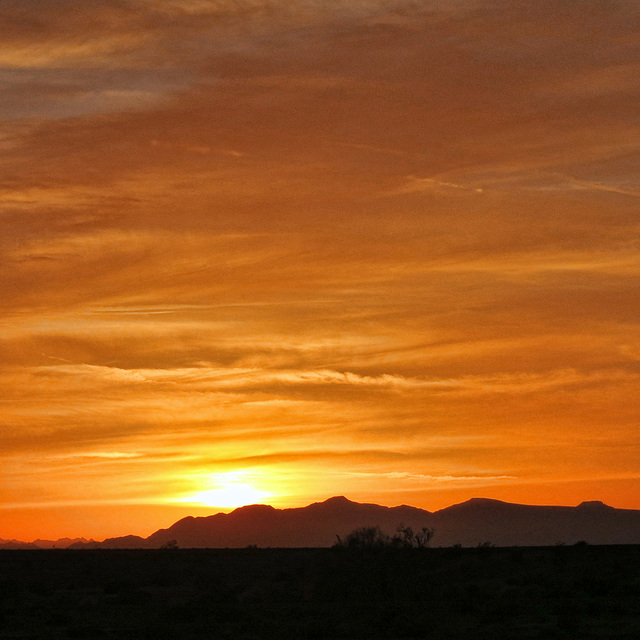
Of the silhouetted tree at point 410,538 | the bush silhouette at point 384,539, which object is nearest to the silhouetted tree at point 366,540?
the bush silhouette at point 384,539

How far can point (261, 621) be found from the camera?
36125mm

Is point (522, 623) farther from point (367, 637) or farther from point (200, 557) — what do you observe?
point (200, 557)

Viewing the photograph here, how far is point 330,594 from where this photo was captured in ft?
142

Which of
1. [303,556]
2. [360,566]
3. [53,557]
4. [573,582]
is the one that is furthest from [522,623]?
[53,557]

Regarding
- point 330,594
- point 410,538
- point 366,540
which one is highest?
point 410,538

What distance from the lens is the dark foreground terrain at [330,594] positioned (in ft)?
113

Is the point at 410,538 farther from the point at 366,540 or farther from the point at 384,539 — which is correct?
the point at 366,540

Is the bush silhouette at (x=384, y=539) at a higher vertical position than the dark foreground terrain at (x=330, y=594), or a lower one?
higher

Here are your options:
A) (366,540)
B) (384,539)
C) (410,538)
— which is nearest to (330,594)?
(366,540)

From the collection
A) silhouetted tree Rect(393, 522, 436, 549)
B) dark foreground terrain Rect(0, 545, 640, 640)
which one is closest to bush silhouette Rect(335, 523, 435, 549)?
silhouetted tree Rect(393, 522, 436, 549)

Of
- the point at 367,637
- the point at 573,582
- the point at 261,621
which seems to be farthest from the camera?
the point at 573,582

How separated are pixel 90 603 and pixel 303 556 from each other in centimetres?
1548

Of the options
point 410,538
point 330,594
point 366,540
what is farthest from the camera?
point 410,538

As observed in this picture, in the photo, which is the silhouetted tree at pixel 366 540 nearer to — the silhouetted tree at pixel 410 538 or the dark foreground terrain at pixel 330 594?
the silhouetted tree at pixel 410 538
